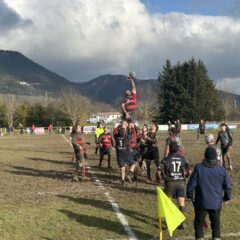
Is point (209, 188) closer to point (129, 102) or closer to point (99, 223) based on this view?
point (99, 223)

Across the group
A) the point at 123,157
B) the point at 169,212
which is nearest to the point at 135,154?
the point at 123,157

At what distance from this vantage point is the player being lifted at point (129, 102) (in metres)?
13.9

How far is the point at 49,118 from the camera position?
89.8 m

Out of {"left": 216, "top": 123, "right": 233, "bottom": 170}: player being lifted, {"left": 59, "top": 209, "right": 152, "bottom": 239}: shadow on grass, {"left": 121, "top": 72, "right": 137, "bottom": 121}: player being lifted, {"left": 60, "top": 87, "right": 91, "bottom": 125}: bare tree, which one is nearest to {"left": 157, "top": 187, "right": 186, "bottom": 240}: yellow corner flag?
{"left": 59, "top": 209, "right": 152, "bottom": 239}: shadow on grass

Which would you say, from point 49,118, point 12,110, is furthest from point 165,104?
point 12,110

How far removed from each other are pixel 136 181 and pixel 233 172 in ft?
12.7

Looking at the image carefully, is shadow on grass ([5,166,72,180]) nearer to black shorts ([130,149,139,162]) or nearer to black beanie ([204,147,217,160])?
black shorts ([130,149,139,162])

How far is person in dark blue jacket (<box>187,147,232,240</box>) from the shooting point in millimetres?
7027

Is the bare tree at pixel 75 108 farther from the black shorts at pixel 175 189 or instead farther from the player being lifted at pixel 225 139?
the black shorts at pixel 175 189

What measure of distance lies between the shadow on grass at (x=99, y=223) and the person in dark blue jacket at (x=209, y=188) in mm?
1424

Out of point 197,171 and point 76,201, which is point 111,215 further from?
point 197,171

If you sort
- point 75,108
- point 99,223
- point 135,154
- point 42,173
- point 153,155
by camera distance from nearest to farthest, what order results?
point 99,223 < point 153,155 < point 135,154 < point 42,173 < point 75,108

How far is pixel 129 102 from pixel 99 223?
5718 mm

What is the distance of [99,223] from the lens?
9.05 metres
